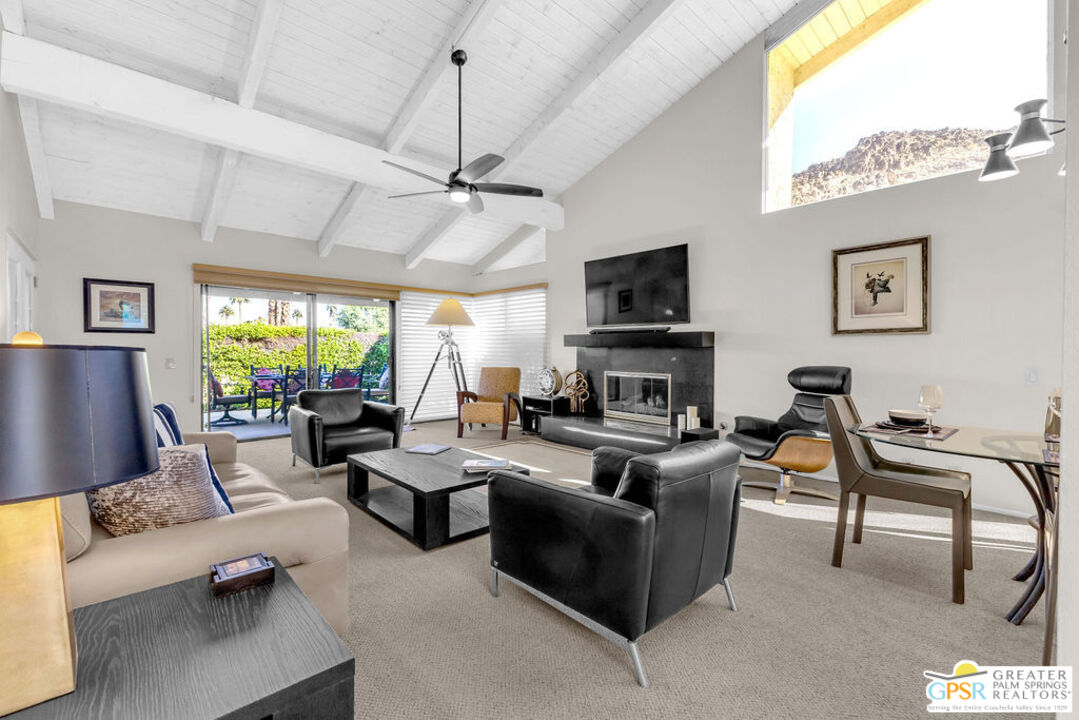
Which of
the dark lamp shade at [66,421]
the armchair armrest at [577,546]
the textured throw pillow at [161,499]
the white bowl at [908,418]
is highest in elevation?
the dark lamp shade at [66,421]

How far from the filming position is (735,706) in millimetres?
1521

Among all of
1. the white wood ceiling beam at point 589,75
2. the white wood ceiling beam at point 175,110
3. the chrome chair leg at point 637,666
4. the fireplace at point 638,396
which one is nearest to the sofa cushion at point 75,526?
the chrome chair leg at point 637,666

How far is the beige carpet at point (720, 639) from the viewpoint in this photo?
154cm

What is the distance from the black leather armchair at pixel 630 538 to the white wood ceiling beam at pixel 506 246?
5.48 m

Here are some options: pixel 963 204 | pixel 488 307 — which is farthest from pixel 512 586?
pixel 488 307

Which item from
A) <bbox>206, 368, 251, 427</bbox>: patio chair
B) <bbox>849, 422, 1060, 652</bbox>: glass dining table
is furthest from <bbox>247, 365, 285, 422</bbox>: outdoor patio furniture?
<bbox>849, 422, 1060, 652</bbox>: glass dining table

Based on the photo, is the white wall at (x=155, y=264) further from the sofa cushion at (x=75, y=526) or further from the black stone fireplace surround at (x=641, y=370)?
the sofa cushion at (x=75, y=526)

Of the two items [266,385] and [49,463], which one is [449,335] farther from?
[49,463]

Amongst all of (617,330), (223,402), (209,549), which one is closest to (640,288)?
(617,330)

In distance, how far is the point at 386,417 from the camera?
175 inches

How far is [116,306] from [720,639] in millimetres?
6301

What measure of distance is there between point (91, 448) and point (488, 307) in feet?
22.9

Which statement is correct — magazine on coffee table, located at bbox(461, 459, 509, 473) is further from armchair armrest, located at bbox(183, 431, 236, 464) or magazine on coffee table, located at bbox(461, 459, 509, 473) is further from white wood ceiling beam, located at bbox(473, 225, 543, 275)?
white wood ceiling beam, located at bbox(473, 225, 543, 275)

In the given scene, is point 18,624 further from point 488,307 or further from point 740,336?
point 488,307
